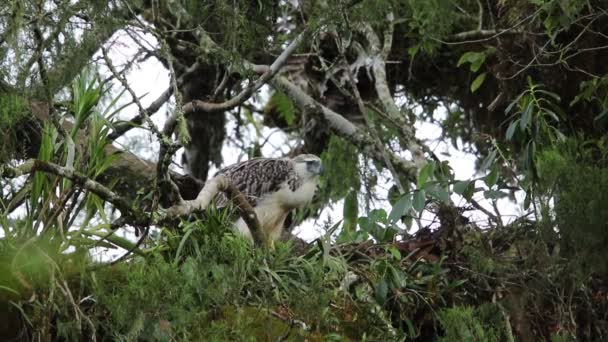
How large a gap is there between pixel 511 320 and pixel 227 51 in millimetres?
2205

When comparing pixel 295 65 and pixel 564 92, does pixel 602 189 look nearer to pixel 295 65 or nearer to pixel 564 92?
pixel 564 92

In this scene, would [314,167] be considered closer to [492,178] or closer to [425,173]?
[425,173]

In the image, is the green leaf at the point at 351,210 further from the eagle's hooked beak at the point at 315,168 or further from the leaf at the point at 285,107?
the leaf at the point at 285,107

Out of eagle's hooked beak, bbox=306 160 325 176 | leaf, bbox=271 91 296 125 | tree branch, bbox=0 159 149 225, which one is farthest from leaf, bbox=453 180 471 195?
leaf, bbox=271 91 296 125

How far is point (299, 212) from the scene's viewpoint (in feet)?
28.1

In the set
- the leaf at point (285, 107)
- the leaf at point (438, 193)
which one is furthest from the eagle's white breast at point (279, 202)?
the leaf at point (285, 107)

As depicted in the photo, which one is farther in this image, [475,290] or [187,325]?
[475,290]

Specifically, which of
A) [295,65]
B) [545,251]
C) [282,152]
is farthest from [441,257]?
[282,152]

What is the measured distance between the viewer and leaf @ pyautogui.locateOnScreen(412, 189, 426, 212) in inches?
248

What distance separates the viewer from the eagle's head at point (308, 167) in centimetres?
797

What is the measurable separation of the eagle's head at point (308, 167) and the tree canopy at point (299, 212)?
1.08 feet

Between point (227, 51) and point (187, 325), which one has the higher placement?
point (227, 51)

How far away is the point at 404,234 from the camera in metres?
7.25

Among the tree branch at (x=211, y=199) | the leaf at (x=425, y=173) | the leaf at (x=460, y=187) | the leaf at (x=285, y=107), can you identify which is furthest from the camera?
the leaf at (x=285, y=107)
